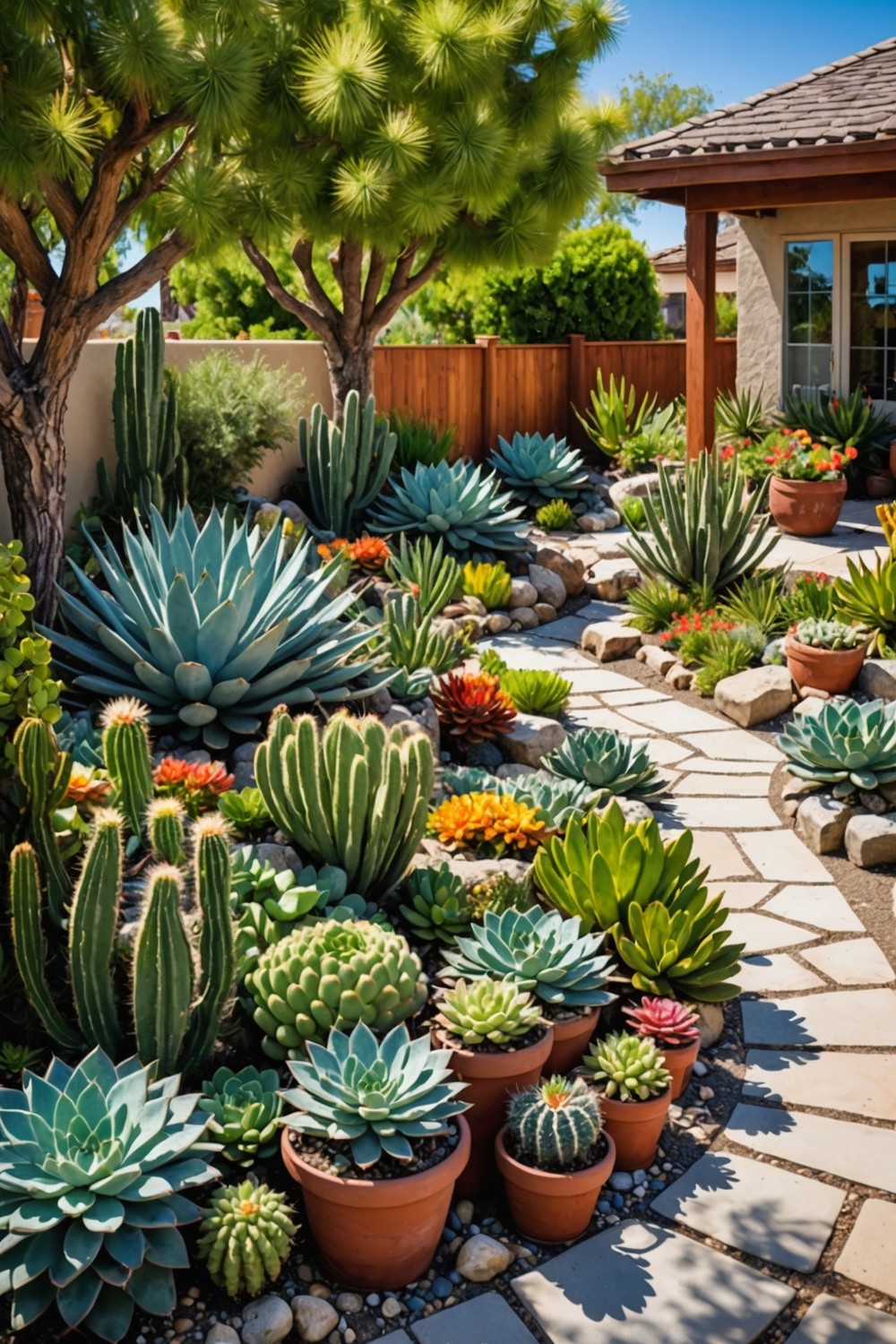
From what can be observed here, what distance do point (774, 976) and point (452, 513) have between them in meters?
6.50

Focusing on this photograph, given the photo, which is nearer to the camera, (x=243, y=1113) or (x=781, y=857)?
(x=243, y=1113)

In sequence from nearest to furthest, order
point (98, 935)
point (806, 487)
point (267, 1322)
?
1. point (267, 1322)
2. point (98, 935)
3. point (806, 487)

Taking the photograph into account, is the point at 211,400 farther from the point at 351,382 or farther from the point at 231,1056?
the point at 231,1056

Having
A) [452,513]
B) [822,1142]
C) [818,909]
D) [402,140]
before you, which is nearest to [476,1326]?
[822,1142]

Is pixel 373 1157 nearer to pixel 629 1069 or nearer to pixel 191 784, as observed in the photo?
pixel 629 1069

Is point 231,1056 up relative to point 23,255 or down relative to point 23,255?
down

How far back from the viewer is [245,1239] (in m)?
3.27

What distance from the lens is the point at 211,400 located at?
991 centimetres

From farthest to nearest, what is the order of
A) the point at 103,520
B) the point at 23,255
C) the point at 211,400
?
the point at 211,400 → the point at 103,520 → the point at 23,255

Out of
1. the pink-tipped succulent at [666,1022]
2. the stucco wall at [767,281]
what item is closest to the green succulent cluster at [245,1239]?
the pink-tipped succulent at [666,1022]

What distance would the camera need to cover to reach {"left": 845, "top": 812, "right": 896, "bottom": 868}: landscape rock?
6.05m

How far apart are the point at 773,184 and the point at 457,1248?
33.1 feet

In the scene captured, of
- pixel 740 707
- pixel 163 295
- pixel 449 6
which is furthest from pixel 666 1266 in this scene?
pixel 163 295

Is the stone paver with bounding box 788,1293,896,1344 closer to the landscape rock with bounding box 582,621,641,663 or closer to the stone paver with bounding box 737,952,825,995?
the stone paver with bounding box 737,952,825,995
